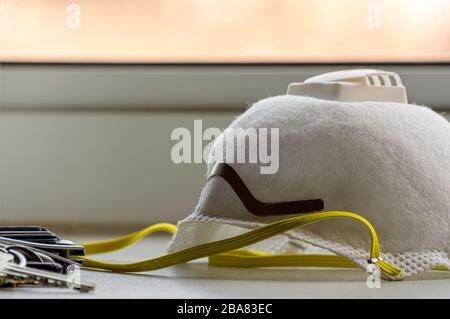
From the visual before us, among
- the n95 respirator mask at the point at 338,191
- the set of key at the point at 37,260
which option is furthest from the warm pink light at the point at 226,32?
the set of key at the point at 37,260

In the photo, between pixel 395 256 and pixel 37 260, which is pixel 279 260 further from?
pixel 37 260

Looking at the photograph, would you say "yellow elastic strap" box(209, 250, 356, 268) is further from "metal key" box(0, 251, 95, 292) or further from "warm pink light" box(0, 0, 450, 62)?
"warm pink light" box(0, 0, 450, 62)

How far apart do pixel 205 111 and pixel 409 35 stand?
319 millimetres

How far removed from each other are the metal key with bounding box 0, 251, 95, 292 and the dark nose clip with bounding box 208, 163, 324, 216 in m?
0.17

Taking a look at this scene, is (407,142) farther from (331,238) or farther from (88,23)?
(88,23)

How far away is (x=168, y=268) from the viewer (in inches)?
24.4

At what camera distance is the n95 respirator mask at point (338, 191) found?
0.56 metres

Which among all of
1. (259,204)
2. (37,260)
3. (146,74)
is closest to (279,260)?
(259,204)

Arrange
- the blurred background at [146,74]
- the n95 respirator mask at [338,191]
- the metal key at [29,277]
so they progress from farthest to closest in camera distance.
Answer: the blurred background at [146,74]
the n95 respirator mask at [338,191]
the metal key at [29,277]

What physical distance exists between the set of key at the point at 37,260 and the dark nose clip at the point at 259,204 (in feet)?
0.42

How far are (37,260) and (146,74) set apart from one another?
24.8 inches

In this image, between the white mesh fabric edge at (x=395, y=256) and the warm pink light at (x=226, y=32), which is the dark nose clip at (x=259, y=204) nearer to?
the white mesh fabric edge at (x=395, y=256)

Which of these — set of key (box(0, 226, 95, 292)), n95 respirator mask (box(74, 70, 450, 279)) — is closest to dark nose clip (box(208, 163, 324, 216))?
n95 respirator mask (box(74, 70, 450, 279))

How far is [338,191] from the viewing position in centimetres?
58
